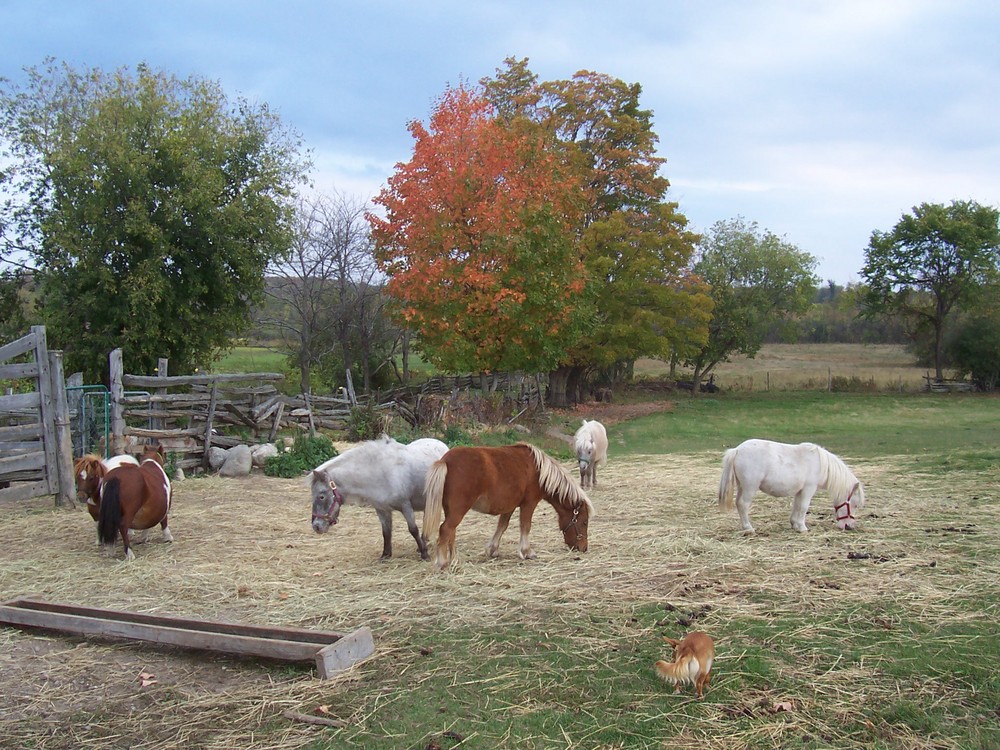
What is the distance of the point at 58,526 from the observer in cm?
895

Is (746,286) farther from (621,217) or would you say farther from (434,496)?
(434,496)

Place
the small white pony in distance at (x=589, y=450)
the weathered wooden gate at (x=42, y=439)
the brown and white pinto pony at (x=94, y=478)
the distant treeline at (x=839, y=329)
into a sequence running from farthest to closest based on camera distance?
the distant treeline at (x=839, y=329)
the small white pony in distance at (x=589, y=450)
the weathered wooden gate at (x=42, y=439)
the brown and white pinto pony at (x=94, y=478)

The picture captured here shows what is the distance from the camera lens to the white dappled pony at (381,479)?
718 centimetres

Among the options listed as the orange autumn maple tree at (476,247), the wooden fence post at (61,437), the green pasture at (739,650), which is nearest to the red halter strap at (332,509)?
the green pasture at (739,650)

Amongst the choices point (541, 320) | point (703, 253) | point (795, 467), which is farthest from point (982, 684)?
point (703, 253)

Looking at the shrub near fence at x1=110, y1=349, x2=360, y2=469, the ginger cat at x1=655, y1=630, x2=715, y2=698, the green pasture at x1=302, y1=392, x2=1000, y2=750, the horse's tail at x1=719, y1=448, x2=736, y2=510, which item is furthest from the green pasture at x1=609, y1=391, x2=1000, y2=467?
the ginger cat at x1=655, y1=630, x2=715, y2=698

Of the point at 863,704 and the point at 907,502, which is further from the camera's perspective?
the point at 907,502

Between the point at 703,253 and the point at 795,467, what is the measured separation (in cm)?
3487

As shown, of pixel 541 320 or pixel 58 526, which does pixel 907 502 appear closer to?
pixel 58 526

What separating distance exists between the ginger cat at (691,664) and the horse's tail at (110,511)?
18.2ft

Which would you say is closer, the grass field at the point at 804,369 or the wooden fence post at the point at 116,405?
the wooden fence post at the point at 116,405

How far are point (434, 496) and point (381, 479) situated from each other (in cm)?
80

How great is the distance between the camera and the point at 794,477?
8031 millimetres

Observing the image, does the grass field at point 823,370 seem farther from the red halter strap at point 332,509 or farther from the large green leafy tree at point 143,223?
the red halter strap at point 332,509
